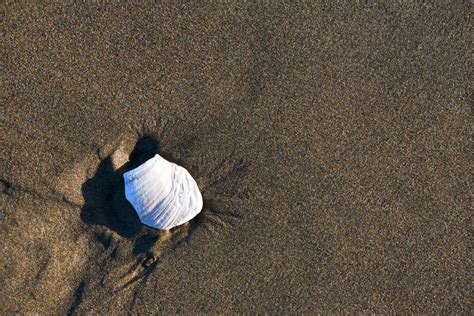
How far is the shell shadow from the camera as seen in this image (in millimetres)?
2332

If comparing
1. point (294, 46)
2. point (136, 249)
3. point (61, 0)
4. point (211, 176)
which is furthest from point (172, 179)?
point (61, 0)

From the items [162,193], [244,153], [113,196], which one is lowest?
[113,196]

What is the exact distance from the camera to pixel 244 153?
7.73ft

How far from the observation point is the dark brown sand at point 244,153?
231cm

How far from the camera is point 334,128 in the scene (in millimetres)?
2348

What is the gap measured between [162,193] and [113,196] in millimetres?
294

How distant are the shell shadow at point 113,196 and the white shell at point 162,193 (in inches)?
3.7

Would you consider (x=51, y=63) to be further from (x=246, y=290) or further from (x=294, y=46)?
(x=246, y=290)

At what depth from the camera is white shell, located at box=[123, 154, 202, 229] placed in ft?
7.35

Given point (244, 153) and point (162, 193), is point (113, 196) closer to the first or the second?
point (162, 193)

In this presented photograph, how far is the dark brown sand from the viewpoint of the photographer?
→ 2307 mm

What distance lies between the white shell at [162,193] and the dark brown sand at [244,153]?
10 centimetres

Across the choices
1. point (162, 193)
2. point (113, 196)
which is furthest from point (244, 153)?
point (113, 196)

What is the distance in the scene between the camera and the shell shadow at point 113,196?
2332mm
